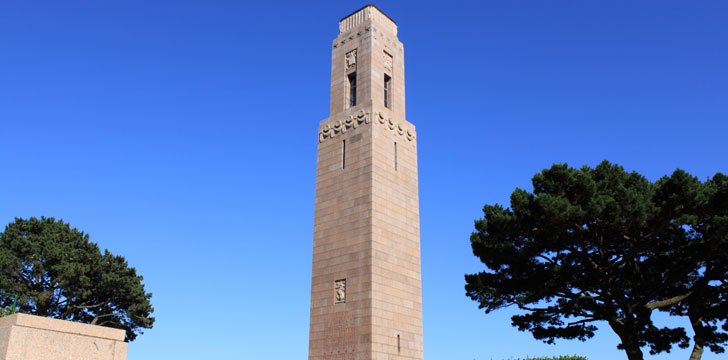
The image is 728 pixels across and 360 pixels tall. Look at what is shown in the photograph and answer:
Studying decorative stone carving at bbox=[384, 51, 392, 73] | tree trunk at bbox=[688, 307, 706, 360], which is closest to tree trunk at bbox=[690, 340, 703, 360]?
tree trunk at bbox=[688, 307, 706, 360]

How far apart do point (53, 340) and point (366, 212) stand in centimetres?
1147

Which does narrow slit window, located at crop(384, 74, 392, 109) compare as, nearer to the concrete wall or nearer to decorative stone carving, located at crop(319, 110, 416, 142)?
decorative stone carving, located at crop(319, 110, 416, 142)

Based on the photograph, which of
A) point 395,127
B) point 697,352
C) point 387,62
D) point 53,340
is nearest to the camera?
point 53,340

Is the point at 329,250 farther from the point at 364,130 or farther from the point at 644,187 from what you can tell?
the point at 644,187

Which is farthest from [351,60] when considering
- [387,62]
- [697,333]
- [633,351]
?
[697,333]

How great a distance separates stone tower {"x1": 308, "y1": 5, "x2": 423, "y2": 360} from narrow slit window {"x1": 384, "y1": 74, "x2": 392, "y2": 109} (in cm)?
5

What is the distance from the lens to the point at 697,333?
24.6 m

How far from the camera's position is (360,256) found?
22.6 metres

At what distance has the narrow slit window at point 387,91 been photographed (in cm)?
2686

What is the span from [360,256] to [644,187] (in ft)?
39.3

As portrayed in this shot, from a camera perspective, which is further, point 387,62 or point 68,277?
point 68,277

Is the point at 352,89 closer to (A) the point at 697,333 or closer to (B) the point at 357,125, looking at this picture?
(B) the point at 357,125

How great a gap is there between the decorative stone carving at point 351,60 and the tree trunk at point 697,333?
1784 cm

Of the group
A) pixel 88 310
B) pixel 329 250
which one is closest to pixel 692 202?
pixel 329 250
